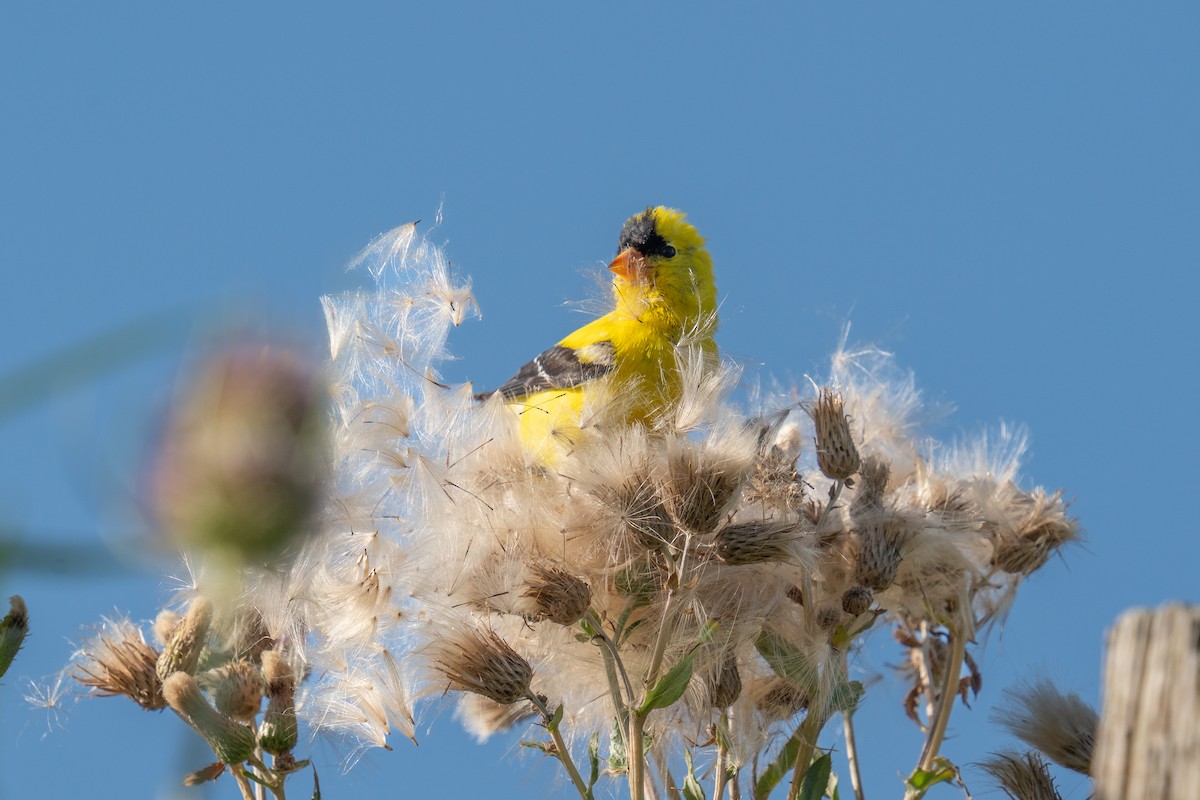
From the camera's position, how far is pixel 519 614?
8.76ft

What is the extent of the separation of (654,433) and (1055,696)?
1.10m

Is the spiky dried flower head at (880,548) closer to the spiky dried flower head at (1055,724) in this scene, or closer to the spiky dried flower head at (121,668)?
the spiky dried flower head at (1055,724)

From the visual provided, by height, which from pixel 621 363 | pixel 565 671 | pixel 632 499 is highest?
pixel 621 363

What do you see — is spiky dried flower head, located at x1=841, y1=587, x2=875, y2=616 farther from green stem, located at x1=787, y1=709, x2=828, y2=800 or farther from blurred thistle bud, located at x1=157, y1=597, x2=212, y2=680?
blurred thistle bud, located at x1=157, y1=597, x2=212, y2=680

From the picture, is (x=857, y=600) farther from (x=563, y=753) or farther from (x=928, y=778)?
(x=563, y=753)

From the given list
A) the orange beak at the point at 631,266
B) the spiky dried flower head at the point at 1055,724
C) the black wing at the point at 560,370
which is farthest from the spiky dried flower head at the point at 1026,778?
the orange beak at the point at 631,266

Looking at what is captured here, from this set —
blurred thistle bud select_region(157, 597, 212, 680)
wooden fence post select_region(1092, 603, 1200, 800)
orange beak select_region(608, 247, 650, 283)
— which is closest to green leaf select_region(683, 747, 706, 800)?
blurred thistle bud select_region(157, 597, 212, 680)

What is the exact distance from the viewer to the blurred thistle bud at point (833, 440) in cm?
294

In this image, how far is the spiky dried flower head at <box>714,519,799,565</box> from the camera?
104 inches

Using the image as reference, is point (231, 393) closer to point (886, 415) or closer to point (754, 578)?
point (754, 578)

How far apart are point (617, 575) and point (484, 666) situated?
34cm

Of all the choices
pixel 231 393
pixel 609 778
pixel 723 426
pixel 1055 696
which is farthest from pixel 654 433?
pixel 231 393

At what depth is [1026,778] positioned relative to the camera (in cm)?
288

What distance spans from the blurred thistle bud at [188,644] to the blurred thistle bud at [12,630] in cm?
64
